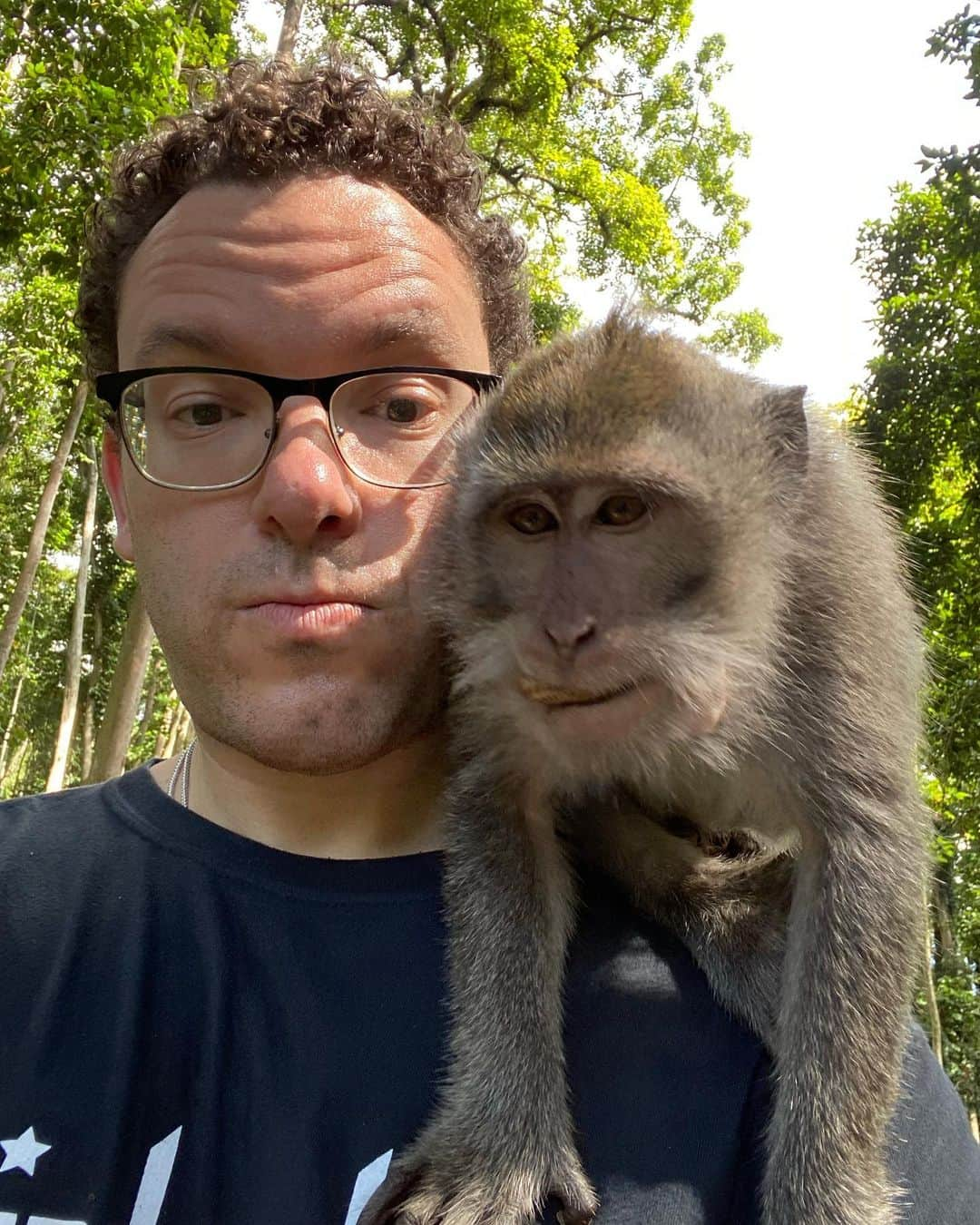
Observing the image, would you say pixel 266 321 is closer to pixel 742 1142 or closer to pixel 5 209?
pixel 742 1142

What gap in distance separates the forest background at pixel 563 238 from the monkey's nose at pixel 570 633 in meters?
0.87

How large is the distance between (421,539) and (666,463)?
0.55 m

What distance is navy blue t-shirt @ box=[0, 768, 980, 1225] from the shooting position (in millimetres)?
1668

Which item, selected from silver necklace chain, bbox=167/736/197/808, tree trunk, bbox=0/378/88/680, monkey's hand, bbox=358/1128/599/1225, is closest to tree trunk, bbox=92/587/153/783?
tree trunk, bbox=0/378/88/680

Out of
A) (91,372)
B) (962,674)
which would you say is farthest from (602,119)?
(91,372)

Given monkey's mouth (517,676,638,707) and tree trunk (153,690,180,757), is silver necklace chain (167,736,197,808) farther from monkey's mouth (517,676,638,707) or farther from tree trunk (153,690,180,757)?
tree trunk (153,690,180,757)

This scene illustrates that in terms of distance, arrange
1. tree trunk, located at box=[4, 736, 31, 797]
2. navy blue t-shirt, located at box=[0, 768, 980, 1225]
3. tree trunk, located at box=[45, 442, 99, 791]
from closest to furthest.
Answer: navy blue t-shirt, located at box=[0, 768, 980, 1225], tree trunk, located at box=[45, 442, 99, 791], tree trunk, located at box=[4, 736, 31, 797]

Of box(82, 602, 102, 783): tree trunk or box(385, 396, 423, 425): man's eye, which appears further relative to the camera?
box(82, 602, 102, 783): tree trunk

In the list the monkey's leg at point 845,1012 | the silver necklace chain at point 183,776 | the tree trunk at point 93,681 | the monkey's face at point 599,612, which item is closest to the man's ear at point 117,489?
the silver necklace chain at point 183,776

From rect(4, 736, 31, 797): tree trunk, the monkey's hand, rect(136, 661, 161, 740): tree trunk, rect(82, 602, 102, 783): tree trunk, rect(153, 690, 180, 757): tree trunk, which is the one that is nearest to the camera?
the monkey's hand

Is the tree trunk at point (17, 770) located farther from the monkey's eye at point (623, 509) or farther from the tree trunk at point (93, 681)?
the monkey's eye at point (623, 509)

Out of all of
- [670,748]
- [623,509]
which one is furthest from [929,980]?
[623,509]

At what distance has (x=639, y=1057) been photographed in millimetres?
1830

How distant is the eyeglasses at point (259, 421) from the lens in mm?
2135
